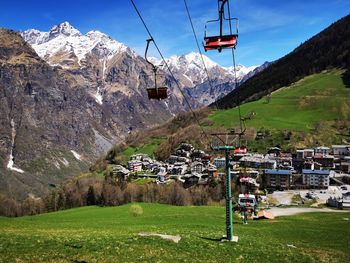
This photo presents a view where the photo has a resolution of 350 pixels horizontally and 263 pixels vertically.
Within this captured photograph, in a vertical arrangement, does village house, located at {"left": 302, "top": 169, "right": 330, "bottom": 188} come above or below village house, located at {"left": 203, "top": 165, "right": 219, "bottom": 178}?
below

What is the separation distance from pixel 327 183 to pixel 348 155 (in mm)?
41249

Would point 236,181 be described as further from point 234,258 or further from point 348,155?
point 234,258

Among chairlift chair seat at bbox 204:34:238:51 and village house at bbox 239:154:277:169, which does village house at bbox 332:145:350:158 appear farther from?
chairlift chair seat at bbox 204:34:238:51

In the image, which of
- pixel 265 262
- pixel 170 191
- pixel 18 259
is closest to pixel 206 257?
pixel 265 262

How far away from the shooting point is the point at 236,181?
15562 cm

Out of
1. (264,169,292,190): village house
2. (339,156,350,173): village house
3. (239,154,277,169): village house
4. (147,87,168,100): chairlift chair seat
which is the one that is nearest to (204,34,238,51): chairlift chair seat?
(147,87,168,100): chairlift chair seat

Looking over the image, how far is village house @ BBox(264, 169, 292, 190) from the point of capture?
157625 millimetres

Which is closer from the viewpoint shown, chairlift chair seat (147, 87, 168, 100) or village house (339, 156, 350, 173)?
chairlift chair seat (147, 87, 168, 100)

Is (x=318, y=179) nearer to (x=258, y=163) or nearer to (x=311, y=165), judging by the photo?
(x=311, y=165)

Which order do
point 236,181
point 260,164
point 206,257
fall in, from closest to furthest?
point 206,257 < point 236,181 < point 260,164

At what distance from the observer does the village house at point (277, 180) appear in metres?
158

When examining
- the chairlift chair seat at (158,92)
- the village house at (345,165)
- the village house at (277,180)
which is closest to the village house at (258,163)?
the village house at (277,180)

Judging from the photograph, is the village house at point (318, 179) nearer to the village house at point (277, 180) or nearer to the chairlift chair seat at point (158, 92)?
the village house at point (277, 180)

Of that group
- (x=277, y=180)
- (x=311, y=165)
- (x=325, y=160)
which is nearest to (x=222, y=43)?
(x=277, y=180)
